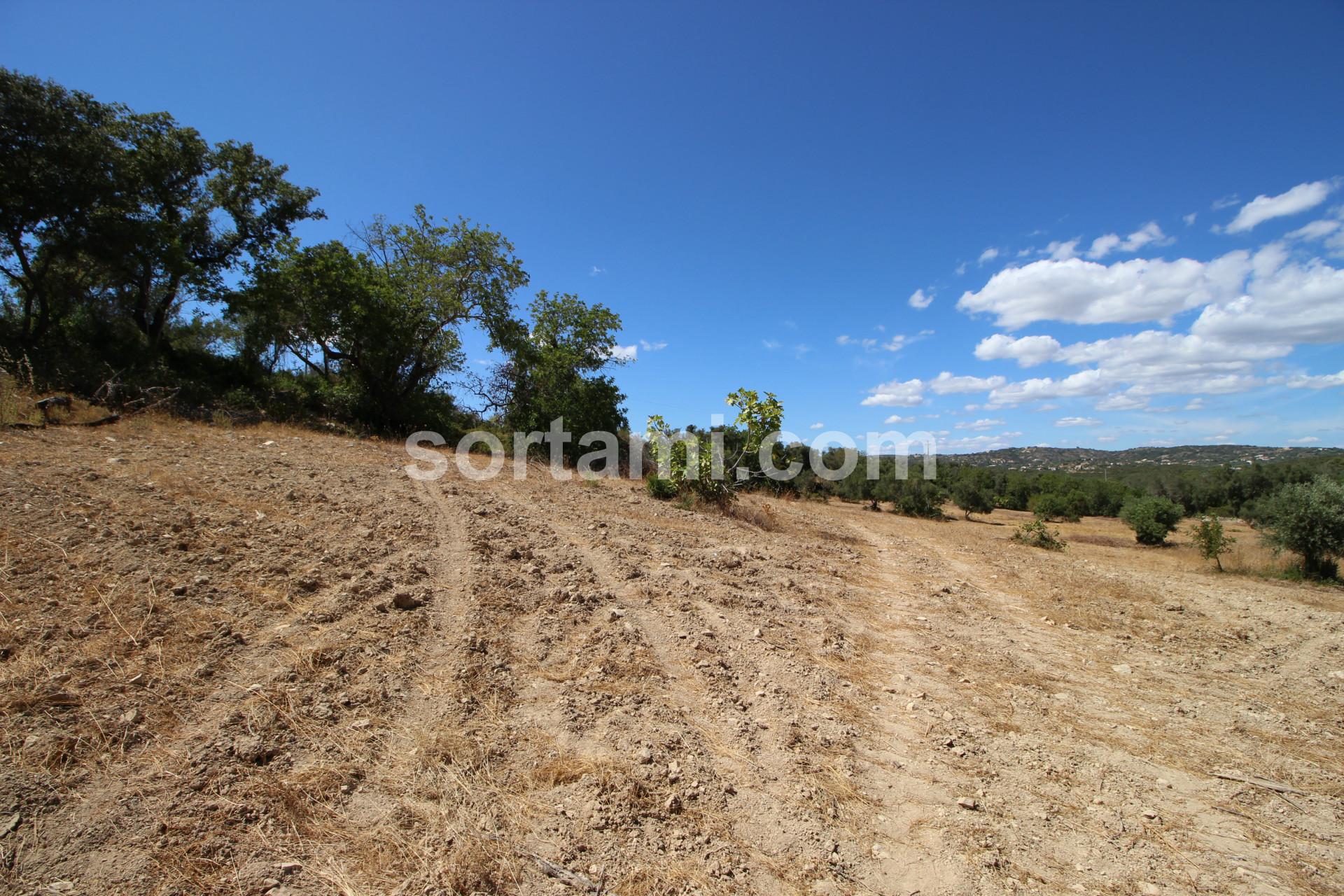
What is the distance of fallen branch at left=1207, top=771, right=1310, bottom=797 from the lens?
272cm

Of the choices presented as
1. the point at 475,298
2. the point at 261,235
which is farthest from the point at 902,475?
the point at 261,235

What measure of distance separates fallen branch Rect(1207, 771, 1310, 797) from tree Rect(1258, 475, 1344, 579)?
10248mm

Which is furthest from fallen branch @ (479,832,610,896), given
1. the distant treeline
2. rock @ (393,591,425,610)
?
the distant treeline

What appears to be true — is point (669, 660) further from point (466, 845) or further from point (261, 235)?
point (261, 235)

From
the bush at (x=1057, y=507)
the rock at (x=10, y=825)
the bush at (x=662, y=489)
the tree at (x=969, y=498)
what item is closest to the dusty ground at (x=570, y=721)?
the rock at (x=10, y=825)

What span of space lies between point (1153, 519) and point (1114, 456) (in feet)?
253

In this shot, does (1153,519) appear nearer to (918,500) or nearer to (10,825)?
(918,500)

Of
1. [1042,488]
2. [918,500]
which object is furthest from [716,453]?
[1042,488]

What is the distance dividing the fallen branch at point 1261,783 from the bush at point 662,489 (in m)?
7.64

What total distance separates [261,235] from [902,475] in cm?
2291

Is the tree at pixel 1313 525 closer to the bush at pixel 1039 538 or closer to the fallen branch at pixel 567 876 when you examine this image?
the bush at pixel 1039 538

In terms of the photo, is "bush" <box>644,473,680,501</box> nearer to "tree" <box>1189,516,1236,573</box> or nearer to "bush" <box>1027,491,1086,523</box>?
"tree" <box>1189,516,1236,573</box>

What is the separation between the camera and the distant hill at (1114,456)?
58.2 metres

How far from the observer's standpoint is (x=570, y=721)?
2791mm
